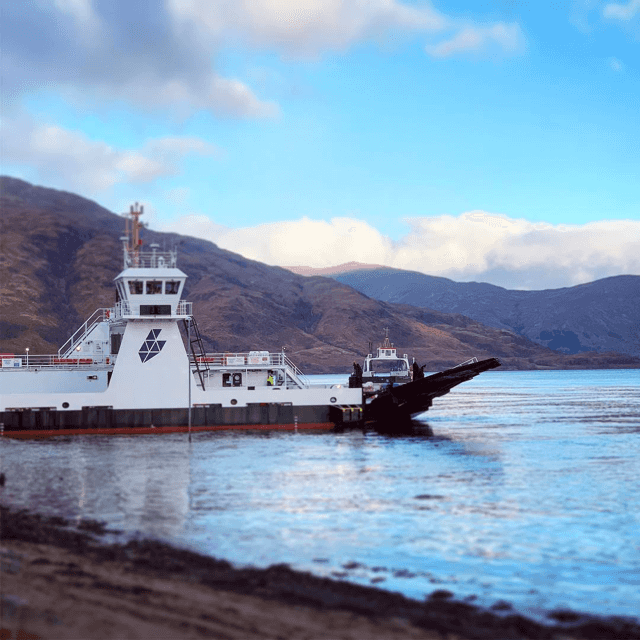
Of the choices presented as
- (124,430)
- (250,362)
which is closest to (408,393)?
(250,362)

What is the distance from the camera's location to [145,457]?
37375 mm

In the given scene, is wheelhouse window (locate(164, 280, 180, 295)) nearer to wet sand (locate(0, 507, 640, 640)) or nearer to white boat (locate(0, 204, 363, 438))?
white boat (locate(0, 204, 363, 438))

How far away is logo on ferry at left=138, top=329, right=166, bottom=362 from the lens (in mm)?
46188

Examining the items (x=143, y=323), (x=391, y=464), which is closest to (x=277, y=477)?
(x=391, y=464)

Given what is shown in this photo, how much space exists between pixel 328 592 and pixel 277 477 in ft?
54.6

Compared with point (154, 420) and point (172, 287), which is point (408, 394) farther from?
point (172, 287)

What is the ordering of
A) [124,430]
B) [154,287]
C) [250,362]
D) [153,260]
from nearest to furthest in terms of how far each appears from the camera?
[124,430] < [154,287] < [153,260] < [250,362]

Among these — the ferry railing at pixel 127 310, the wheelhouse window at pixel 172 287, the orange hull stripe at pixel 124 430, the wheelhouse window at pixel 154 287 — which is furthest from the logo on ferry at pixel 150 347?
the orange hull stripe at pixel 124 430

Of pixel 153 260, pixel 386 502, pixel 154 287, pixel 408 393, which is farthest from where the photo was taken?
pixel 408 393

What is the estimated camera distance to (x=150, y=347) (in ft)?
152

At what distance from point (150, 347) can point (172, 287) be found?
4.01m

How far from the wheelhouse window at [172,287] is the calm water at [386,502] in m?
8.93

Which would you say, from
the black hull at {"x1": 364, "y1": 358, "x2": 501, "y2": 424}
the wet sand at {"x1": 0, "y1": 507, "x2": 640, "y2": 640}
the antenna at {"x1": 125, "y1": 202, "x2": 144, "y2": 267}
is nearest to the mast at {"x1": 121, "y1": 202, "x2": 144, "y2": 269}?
the antenna at {"x1": 125, "y1": 202, "x2": 144, "y2": 267}

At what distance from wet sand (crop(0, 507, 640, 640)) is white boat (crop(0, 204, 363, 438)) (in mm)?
28650
